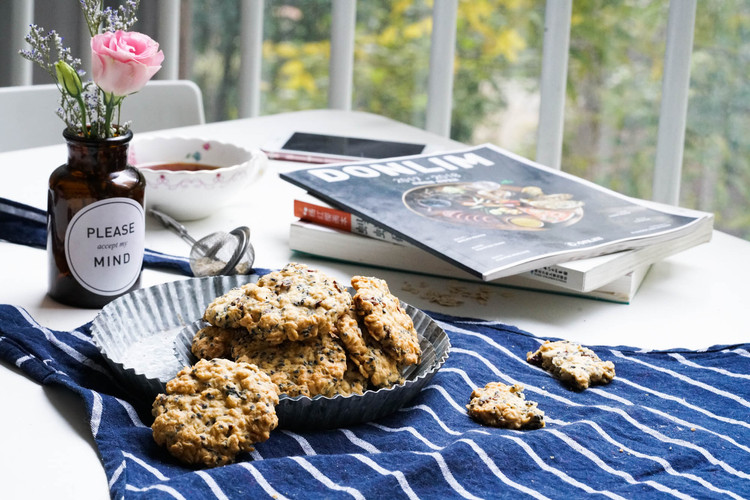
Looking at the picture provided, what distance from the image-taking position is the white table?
2.10ft

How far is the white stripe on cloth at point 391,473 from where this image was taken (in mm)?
600

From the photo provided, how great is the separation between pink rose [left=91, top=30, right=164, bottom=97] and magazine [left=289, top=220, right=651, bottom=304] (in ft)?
1.19

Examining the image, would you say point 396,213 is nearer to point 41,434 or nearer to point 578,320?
point 578,320

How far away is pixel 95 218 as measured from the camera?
2.86 ft

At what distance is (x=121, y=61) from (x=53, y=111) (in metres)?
0.99

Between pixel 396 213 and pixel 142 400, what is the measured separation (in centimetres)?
45

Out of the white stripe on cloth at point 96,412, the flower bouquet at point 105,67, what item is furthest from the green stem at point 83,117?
the white stripe on cloth at point 96,412

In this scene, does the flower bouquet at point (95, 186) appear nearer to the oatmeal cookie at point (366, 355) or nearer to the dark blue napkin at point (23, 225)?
the dark blue napkin at point (23, 225)

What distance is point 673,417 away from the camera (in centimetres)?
75

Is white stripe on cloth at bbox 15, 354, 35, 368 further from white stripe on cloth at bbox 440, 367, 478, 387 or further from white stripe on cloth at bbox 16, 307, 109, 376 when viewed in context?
white stripe on cloth at bbox 440, 367, 478, 387

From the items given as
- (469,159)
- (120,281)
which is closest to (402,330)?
(120,281)

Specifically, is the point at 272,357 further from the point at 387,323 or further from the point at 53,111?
the point at 53,111

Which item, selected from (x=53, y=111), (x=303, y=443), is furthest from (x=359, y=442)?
(x=53, y=111)

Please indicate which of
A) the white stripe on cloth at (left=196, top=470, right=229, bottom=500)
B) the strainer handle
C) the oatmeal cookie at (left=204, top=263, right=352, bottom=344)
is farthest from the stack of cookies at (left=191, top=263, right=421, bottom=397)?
the strainer handle
